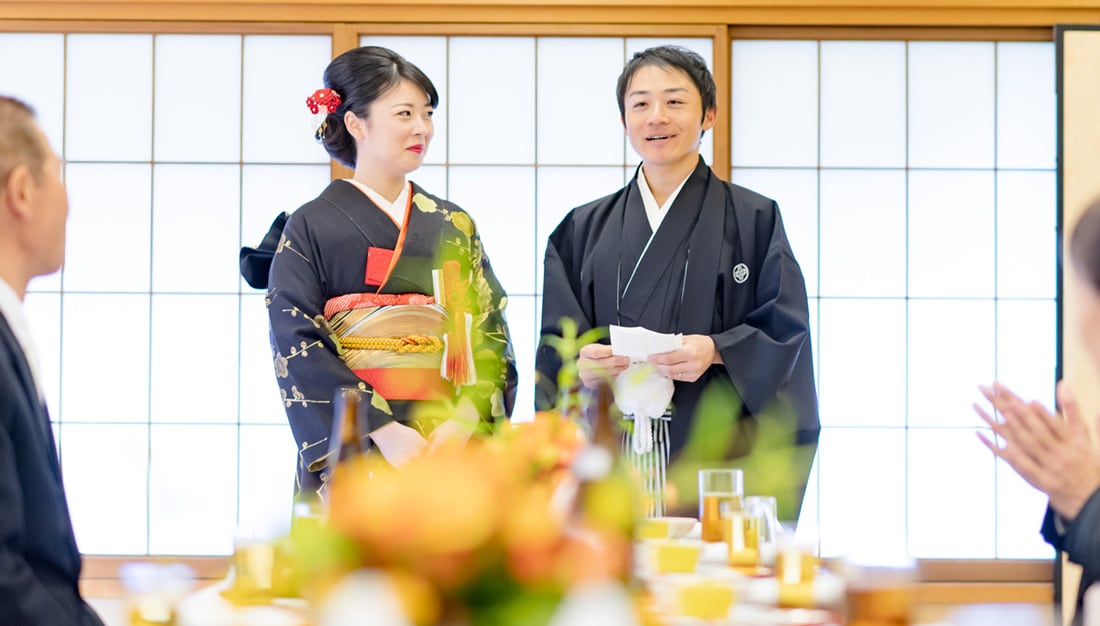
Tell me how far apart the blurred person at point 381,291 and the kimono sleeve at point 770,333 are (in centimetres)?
63

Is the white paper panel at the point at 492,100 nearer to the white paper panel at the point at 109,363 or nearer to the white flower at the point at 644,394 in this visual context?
the white paper panel at the point at 109,363

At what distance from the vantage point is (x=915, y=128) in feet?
14.5

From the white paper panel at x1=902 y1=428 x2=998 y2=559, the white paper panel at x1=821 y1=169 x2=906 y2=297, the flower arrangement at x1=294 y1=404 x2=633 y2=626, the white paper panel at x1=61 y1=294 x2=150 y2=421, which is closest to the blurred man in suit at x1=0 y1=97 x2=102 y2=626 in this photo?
the flower arrangement at x1=294 y1=404 x2=633 y2=626

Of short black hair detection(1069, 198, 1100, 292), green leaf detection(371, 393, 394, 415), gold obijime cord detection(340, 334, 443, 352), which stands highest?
short black hair detection(1069, 198, 1100, 292)

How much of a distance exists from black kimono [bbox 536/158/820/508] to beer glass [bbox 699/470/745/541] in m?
0.95

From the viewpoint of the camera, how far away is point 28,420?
149cm

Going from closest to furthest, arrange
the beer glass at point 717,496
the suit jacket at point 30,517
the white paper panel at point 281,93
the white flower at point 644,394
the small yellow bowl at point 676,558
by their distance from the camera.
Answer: the suit jacket at point 30,517 < the small yellow bowl at point 676,558 < the beer glass at point 717,496 < the white flower at point 644,394 < the white paper panel at point 281,93

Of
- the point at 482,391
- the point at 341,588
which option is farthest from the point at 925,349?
the point at 341,588

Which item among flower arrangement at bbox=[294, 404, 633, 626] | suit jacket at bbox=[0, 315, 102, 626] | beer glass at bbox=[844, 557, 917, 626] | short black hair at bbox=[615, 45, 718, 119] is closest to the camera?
flower arrangement at bbox=[294, 404, 633, 626]

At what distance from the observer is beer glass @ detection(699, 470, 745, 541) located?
186cm

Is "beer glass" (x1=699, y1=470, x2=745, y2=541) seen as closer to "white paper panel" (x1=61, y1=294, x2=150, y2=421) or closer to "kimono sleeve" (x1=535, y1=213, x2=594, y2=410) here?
"kimono sleeve" (x1=535, y1=213, x2=594, y2=410)

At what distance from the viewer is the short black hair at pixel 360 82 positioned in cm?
296

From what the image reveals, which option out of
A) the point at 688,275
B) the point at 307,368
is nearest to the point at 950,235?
the point at 688,275

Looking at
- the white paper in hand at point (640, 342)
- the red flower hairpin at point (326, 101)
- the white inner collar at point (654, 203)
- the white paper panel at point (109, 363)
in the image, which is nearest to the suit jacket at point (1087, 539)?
the white paper in hand at point (640, 342)
